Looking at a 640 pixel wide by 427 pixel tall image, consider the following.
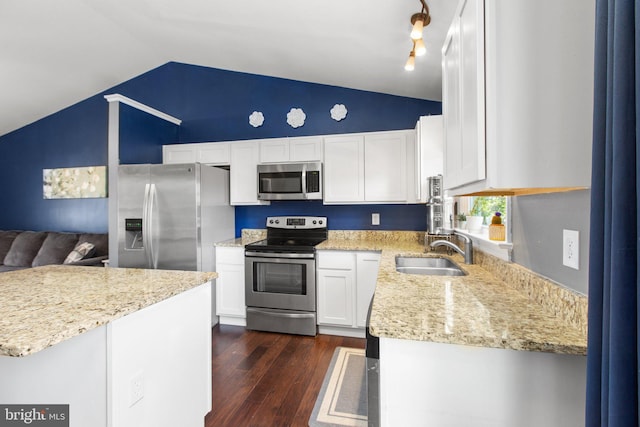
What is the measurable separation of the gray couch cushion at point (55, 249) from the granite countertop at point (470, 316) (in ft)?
14.3

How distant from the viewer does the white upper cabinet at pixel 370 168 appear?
10.3ft

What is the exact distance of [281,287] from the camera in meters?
3.07

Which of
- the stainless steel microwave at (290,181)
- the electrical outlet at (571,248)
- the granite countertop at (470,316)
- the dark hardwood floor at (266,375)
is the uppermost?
the stainless steel microwave at (290,181)

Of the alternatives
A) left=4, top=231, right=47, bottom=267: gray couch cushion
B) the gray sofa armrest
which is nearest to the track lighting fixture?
the gray sofa armrest

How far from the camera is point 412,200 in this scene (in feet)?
10.2

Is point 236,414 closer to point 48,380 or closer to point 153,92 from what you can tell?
point 48,380

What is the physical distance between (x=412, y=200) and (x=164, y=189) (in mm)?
2534

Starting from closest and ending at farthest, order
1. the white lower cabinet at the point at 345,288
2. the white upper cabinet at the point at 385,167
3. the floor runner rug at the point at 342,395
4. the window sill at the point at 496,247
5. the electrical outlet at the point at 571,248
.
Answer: the electrical outlet at the point at 571,248, the window sill at the point at 496,247, the floor runner rug at the point at 342,395, the white lower cabinet at the point at 345,288, the white upper cabinet at the point at 385,167

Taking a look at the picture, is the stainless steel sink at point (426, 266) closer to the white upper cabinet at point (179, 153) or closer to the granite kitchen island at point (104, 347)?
the granite kitchen island at point (104, 347)

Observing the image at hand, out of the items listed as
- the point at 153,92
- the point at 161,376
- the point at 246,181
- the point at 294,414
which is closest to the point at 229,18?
the point at 246,181

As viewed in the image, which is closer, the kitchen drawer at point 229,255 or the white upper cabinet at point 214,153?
the kitchen drawer at point 229,255

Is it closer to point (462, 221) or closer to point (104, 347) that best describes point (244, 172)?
point (462, 221)

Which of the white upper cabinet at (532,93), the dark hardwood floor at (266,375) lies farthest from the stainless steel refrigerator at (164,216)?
the white upper cabinet at (532,93)

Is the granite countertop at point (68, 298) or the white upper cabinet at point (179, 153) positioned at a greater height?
the white upper cabinet at point (179, 153)
